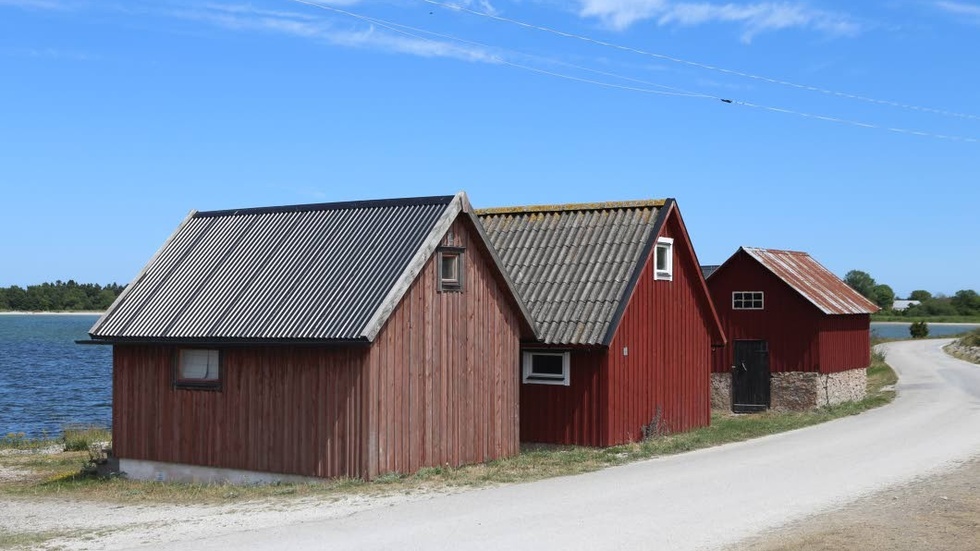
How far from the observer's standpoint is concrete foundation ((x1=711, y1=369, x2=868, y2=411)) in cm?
3781

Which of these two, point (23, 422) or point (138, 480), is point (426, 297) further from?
point (23, 422)

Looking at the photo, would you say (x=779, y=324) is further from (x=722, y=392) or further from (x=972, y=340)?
(x=972, y=340)

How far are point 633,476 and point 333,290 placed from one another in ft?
21.4

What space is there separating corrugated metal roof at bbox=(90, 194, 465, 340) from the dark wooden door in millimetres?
19426

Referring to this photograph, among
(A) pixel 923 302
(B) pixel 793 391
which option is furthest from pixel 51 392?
(A) pixel 923 302

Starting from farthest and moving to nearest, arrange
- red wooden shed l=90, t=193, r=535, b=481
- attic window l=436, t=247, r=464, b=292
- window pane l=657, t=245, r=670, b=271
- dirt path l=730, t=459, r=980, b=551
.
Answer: window pane l=657, t=245, r=670, b=271 → attic window l=436, t=247, r=464, b=292 → red wooden shed l=90, t=193, r=535, b=481 → dirt path l=730, t=459, r=980, b=551

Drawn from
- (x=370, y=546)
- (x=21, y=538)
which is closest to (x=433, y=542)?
(x=370, y=546)

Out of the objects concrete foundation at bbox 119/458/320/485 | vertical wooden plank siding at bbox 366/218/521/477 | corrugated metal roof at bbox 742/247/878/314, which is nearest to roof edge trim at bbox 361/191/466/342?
vertical wooden plank siding at bbox 366/218/521/477

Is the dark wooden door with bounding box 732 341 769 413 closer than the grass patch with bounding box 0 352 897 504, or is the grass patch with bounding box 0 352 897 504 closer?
the grass patch with bounding box 0 352 897 504

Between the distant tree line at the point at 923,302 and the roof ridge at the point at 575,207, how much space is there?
110512 mm

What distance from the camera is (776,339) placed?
38.5m

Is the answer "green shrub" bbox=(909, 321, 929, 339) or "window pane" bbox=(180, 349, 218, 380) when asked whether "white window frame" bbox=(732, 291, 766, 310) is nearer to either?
"window pane" bbox=(180, 349, 218, 380)

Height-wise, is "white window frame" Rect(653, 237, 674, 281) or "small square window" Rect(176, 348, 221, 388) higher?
"white window frame" Rect(653, 237, 674, 281)

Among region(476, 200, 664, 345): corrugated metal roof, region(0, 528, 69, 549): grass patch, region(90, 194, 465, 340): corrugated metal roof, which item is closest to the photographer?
region(0, 528, 69, 549): grass patch
